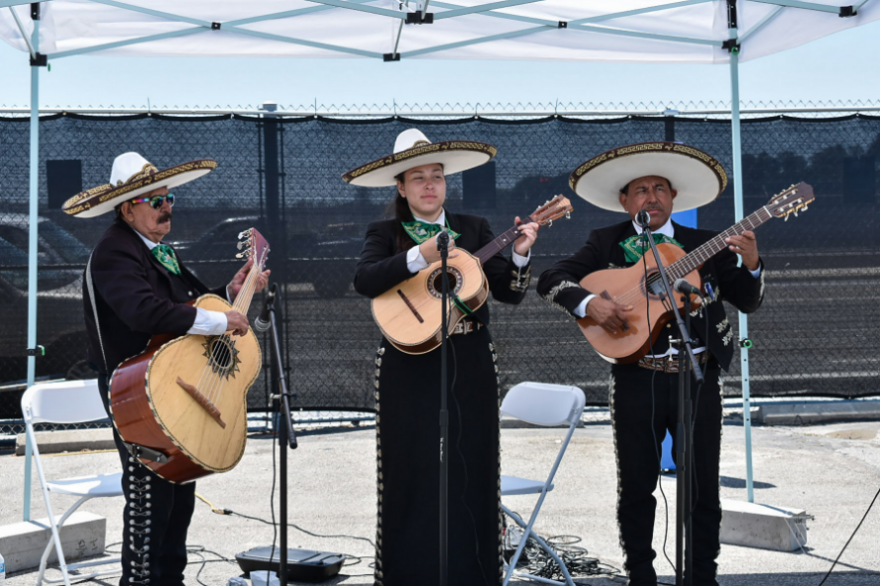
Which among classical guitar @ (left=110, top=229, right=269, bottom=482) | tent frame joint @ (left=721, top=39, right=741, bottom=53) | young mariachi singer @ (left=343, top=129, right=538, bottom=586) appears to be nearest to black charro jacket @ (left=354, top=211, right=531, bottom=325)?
A: young mariachi singer @ (left=343, top=129, right=538, bottom=586)

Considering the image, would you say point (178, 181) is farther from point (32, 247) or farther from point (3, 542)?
point (3, 542)

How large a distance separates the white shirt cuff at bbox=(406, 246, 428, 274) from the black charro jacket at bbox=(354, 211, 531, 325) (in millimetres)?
23

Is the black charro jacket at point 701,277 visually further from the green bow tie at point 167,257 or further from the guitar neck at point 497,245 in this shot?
the green bow tie at point 167,257

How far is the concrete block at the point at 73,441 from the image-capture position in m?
7.81

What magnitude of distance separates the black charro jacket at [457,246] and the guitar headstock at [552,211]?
0.74 feet

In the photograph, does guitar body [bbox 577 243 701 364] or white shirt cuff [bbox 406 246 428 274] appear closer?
white shirt cuff [bbox 406 246 428 274]

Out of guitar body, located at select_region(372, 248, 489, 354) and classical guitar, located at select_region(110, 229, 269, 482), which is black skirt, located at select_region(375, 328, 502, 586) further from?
classical guitar, located at select_region(110, 229, 269, 482)

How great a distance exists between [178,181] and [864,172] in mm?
5827

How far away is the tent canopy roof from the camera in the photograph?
486 centimetres

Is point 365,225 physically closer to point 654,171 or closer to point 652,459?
point 654,171

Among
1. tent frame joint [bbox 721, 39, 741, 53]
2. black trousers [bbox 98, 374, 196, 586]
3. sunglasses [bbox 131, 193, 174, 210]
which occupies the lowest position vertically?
black trousers [bbox 98, 374, 196, 586]

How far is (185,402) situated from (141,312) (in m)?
0.41

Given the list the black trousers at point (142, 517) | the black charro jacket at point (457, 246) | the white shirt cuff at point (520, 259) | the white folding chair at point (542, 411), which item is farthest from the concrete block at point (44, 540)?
the white shirt cuff at point (520, 259)

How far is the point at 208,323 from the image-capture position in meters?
3.76
